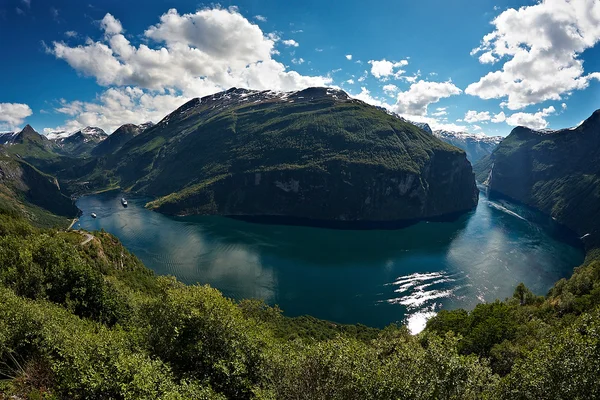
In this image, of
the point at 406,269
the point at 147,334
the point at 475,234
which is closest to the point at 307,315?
the point at 406,269

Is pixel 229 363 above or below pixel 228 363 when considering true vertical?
above

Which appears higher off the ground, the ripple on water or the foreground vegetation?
the foreground vegetation

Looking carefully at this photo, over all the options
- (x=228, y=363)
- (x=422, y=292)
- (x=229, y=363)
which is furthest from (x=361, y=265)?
(x=229, y=363)

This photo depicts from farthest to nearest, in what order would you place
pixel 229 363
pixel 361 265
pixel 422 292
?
pixel 361 265 → pixel 422 292 → pixel 229 363

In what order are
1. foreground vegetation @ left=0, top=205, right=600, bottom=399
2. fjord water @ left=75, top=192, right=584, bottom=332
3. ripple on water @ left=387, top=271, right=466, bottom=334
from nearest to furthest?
foreground vegetation @ left=0, top=205, right=600, bottom=399 < ripple on water @ left=387, top=271, right=466, bottom=334 < fjord water @ left=75, top=192, right=584, bottom=332

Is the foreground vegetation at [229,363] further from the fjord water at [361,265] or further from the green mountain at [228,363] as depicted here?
the fjord water at [361,265]

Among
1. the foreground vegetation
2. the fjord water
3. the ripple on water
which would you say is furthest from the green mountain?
the fjord water

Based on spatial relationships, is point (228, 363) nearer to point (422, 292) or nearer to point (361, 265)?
point (422, 292)

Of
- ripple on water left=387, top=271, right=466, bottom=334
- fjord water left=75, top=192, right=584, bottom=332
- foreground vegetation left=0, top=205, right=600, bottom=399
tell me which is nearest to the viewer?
foreground vegetation left=0, top=205, right=600, bottom=399

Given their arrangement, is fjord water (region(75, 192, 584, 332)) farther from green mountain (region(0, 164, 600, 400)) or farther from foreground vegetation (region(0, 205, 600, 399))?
green mountain (region(0, 164, 600, 400))

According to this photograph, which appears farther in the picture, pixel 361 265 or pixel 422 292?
pixel 361 265
